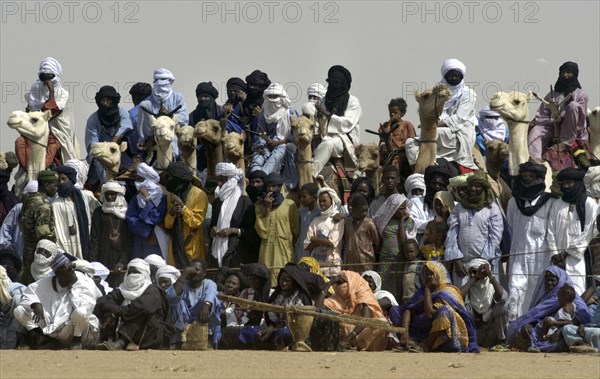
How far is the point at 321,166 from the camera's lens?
69.3ft

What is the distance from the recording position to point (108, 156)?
21.5 m

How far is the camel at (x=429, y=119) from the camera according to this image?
814 inches

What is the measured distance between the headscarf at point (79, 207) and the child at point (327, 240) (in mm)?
2394

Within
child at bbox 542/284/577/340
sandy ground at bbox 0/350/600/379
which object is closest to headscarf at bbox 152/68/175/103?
sandy ground at bbox 0/350/600/379

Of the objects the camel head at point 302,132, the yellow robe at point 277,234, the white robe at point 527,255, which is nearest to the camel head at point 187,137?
the camel head at point 302,132

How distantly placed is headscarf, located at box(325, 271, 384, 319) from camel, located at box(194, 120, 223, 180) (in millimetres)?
3260

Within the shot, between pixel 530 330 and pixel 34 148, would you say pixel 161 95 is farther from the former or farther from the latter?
pixel 530 330

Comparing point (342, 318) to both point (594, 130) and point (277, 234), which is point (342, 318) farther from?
point (594, 130)

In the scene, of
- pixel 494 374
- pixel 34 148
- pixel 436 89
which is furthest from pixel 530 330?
pixel 34 148

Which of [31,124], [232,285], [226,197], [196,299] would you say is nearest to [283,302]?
[232,285]

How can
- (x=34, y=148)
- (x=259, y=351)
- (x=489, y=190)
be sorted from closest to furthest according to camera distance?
(x=259, y=351) < (x=489, y=190) < (x=34, y=148)

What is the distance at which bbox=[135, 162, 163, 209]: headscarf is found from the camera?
20.3 meters

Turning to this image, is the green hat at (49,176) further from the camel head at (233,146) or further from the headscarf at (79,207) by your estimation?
the camel head at (233,146)

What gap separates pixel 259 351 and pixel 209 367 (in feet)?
4.57
